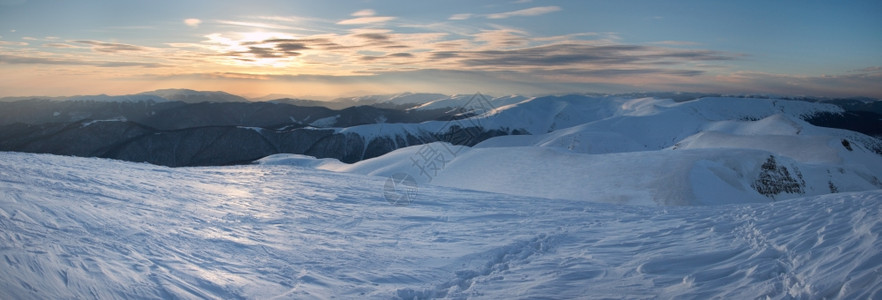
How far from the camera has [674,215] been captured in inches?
516

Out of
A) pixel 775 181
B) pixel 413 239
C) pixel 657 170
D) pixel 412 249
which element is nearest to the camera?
pixel 412 249

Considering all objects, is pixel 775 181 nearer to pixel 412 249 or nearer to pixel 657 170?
pixel 657 170

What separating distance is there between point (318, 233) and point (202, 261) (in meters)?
3.25

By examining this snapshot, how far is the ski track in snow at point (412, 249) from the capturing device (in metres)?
6.79

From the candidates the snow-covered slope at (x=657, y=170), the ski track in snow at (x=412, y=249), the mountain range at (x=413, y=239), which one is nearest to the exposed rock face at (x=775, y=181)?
the snow-covered slope at (x=657, y=170)

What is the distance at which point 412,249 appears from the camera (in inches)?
404

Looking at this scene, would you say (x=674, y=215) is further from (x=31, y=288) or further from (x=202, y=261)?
(x=31, y=288)

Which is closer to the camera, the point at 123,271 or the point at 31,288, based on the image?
the point at 31,288

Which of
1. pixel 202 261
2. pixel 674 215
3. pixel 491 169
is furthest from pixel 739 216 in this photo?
pixel 491 169

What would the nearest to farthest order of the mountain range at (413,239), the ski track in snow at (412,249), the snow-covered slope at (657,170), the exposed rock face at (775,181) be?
the ski track in snow at (412,249) < the mountain range at (413,239) < the snow-covered slope at (657,170) < the exposed rock face at (775,181)

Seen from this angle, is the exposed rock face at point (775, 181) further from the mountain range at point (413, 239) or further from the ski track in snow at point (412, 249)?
the ski track in snow at point (412, 249)

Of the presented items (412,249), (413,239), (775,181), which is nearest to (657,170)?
(775,181)

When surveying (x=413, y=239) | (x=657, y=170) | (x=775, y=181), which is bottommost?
(x=775, y=181)

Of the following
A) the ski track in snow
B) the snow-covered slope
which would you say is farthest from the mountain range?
the snow-covered slope
